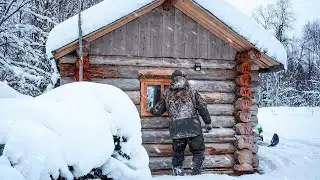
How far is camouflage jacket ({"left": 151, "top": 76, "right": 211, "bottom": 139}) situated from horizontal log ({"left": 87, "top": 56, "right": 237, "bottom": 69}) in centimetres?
92

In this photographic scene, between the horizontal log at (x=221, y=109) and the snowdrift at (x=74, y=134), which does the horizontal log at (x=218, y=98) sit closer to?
the horizontal log at (x=221, y=109)

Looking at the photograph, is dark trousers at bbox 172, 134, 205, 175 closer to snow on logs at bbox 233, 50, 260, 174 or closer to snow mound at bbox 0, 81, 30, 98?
snow on logs at bbox 233, 50, 260, 174

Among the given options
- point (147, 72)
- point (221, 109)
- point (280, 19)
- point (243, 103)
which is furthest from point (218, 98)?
point (280, 19)

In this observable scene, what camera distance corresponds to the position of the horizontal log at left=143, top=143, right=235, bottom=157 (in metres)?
7.55

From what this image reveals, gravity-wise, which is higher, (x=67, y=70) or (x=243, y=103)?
(x=67, y=70)

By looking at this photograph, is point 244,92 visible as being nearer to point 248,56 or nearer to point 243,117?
point 243,117

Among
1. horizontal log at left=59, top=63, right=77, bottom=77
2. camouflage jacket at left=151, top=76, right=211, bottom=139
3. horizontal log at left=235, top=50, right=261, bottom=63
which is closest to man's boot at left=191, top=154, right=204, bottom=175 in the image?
camouflage jacket at left=151, top=76, right=211, bottom=139

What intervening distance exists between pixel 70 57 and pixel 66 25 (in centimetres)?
63

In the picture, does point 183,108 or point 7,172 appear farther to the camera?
point 183,108

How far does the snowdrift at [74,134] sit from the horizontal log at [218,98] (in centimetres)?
450

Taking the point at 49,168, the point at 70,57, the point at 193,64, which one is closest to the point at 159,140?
the point at 193,64

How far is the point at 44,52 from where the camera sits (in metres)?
15.6

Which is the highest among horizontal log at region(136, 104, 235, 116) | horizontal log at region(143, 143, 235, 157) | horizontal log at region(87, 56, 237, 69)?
horizontal log at region(87, 56, 237, 69)

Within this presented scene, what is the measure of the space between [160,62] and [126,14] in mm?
1295
